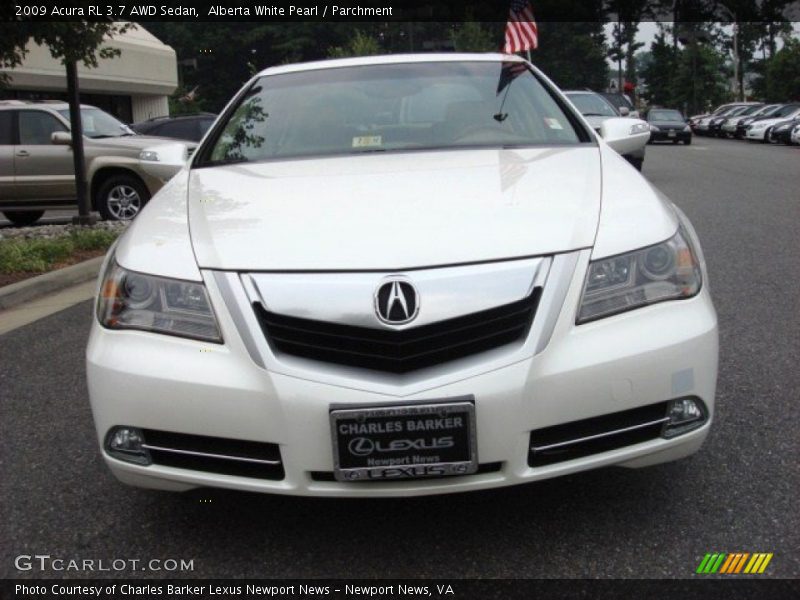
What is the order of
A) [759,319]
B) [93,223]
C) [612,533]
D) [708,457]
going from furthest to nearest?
[93,223] → [759,319] → [708,457] → [612,533]

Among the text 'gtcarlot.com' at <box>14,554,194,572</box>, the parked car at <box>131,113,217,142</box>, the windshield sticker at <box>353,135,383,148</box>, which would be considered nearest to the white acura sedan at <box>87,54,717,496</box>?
the text 'gtcarlot.com' at <box>14,554,194,572</box>

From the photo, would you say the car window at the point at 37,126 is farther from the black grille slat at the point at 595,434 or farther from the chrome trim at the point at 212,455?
the black grille slat at the point at 595,434

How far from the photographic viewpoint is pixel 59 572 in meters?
2.65

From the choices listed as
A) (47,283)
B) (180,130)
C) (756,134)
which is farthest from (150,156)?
(756,134)

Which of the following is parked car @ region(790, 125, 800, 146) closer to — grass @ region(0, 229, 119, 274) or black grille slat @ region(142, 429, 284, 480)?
grass @ region(0, 229, 119, 274)

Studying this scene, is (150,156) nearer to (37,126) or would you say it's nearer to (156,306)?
(156,306)

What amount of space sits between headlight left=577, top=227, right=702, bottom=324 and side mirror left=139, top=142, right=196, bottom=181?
224 cm

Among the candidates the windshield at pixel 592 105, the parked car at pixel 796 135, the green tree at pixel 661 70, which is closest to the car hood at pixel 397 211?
the windshield at pixel 592 105

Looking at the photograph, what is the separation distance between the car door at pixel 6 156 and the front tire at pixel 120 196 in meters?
1.38

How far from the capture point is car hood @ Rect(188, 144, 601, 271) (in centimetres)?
252

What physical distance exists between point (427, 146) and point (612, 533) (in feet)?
5.80

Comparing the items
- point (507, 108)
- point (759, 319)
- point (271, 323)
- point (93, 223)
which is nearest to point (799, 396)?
point (759, 319)

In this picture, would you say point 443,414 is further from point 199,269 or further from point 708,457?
point 708,457

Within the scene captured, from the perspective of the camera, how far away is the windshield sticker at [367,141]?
3836mm
